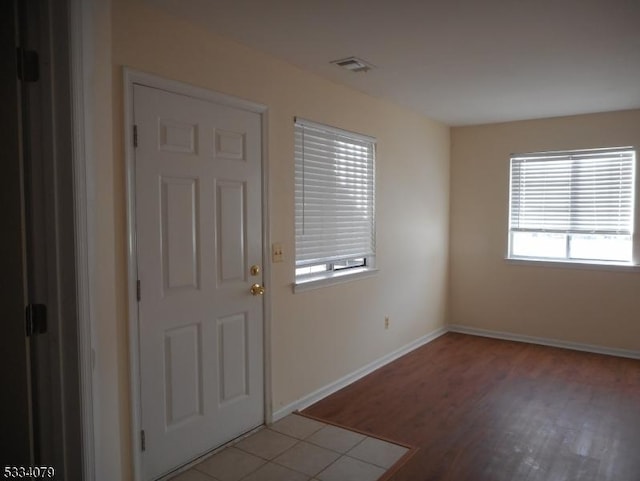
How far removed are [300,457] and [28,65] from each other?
7.97ft

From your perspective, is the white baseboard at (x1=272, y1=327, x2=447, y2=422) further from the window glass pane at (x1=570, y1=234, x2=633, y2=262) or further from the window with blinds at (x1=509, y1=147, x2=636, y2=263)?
the window glass pane at (x1=570, y1=234, x2=633, y2=262)

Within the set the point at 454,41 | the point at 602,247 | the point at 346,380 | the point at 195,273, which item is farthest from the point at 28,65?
the point at 602,247

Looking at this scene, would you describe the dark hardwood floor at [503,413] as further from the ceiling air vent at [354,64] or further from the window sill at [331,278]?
the ceiling air vent at [354,64]

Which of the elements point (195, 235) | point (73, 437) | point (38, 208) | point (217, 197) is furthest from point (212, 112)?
point (73, 437)

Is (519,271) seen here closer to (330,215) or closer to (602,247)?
(602,247)

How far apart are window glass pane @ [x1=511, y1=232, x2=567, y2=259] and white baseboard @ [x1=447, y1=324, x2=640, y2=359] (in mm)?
941

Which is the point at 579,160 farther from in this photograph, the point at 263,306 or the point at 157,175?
the point at 157,175

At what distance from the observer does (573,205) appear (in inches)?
200

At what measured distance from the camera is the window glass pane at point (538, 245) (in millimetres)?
5222

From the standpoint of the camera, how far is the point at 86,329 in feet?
5.83

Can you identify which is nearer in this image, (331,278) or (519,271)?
(331,278)

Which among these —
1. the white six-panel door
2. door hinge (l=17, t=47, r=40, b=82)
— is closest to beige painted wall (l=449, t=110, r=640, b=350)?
the white six-panel door

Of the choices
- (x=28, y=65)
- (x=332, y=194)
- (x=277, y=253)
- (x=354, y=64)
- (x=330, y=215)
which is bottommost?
(x=277, y=253)

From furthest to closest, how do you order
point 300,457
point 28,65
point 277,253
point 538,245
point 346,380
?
1. point 538,245
2. point 346,380
3. point 277,253
4. point 300,457
5. point 28,65
